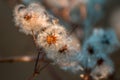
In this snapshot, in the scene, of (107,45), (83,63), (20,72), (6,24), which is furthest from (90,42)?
(6,24)

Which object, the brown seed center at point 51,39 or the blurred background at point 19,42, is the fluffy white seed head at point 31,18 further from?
the blurred background at point 19,42

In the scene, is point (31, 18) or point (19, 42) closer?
point (31, 18)

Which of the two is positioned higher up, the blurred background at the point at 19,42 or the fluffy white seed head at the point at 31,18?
the fluffy white seed head at the point at 31,18

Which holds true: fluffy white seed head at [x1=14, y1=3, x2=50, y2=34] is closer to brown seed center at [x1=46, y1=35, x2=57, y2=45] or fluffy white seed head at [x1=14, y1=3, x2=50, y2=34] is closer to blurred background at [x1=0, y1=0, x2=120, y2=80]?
brown seed center at [x1=46, y1=35, x2=57, y2=45]

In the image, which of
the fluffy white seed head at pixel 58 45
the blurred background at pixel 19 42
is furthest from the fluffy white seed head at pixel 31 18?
the blurred background at pixel 19 42

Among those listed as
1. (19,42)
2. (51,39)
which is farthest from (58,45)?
(19,42)

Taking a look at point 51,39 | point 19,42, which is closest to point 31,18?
point 51,39

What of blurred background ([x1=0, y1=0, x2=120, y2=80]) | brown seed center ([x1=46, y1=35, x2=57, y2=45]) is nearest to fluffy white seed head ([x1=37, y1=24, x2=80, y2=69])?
brown seed center ([x1=46, y1=35, x2=57, y2=45])

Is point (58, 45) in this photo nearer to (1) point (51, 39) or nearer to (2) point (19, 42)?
(1) point (51, 39)

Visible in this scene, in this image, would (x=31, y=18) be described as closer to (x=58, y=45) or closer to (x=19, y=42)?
(x=58, y=45)

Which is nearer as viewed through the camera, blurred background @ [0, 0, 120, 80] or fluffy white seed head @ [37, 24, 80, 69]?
fluffy white seed head @ [37, 24, 80, 69]

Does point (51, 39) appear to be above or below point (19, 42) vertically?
above
